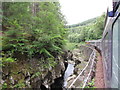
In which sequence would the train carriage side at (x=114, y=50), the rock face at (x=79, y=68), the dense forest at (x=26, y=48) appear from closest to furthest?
the train carriage side at (x=114, y=50), the rock face at (x=79, y=68), the dense forest at (x=26, y=48)

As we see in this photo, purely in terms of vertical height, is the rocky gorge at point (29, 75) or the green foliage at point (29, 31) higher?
the green foliage at point (29, 31)

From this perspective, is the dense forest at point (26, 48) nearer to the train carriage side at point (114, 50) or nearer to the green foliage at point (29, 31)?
the green foliage at point (29, 31)

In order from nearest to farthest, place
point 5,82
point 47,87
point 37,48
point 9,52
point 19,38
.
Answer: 1. point 5,82
2. point 9,52
3. point 19,38
4. point 47,87
5. point 37,48

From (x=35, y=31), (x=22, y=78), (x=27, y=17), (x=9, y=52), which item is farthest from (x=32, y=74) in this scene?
(x=27, y=17)

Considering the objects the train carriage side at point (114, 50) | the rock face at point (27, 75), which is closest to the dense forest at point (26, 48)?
the rock face at point (27, 75)

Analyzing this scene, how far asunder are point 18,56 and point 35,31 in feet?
Result: 6.80

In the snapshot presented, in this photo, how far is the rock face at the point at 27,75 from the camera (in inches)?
173

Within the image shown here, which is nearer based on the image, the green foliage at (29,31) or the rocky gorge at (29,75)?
the rocky gorge at (29,75)

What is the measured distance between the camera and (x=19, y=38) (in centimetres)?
570

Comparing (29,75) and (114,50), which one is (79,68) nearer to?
(29,75)

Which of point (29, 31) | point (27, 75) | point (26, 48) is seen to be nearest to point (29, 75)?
point (27, 75)

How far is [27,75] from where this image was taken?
16.9 ft

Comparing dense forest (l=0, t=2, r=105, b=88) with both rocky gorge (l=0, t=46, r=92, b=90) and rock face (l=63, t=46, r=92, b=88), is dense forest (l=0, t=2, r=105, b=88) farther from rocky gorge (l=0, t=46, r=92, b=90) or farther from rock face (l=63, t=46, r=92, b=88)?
rock face (l=63, t=46, r=92, b=88)

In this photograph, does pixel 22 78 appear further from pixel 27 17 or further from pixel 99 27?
pixel 99 27
